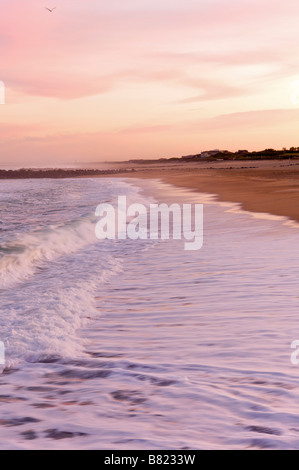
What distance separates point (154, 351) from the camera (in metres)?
4.98

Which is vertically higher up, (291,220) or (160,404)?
(291,220)

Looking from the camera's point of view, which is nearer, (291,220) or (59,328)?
(59,328)

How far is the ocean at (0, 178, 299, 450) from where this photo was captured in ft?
11.5

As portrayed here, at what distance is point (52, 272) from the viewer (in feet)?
31.0

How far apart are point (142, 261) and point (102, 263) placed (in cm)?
75

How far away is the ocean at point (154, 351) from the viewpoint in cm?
349

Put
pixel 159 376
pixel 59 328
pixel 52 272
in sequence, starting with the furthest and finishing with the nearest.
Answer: pixel 52 272 → pixel 59 328 → pixel 159 376

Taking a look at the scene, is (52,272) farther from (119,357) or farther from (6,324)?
(119,357)

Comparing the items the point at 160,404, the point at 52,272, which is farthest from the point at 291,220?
the point at 160,404
